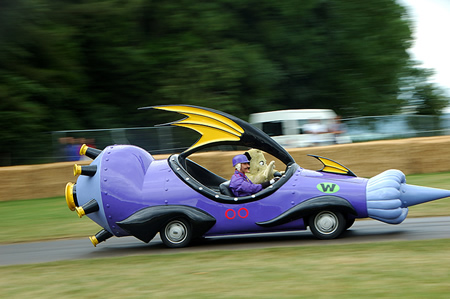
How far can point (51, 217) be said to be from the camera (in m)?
12.2

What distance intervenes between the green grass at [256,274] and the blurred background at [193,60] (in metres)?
12.0

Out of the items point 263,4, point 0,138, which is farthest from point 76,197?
point 263,4

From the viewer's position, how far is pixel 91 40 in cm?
2456

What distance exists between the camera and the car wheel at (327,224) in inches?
308

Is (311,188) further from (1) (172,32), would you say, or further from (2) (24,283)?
(1) (172,32)

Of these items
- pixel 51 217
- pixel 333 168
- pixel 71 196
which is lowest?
pixel 51 217

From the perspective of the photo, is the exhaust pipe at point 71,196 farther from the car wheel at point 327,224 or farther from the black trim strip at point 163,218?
the car wheel at point 327,224

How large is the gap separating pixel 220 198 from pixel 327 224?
1.44m

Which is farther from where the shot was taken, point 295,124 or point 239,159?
point 295,124

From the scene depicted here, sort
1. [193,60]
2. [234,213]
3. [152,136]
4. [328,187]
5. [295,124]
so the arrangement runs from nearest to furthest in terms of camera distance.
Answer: [328,187], [234,213], [152,136], [295,124], [193,60]

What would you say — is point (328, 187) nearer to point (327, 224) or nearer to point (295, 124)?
point (327, 224)

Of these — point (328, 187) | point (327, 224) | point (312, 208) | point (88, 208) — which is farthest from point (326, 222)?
point (88, 208)

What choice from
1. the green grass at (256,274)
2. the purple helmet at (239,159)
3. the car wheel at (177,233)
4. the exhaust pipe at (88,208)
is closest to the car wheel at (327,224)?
the green grass at (256,274)

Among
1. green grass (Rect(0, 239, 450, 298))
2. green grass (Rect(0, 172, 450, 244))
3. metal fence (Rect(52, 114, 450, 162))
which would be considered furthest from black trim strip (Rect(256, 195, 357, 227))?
metal fence (Rect(52, 114, 450, 162))
